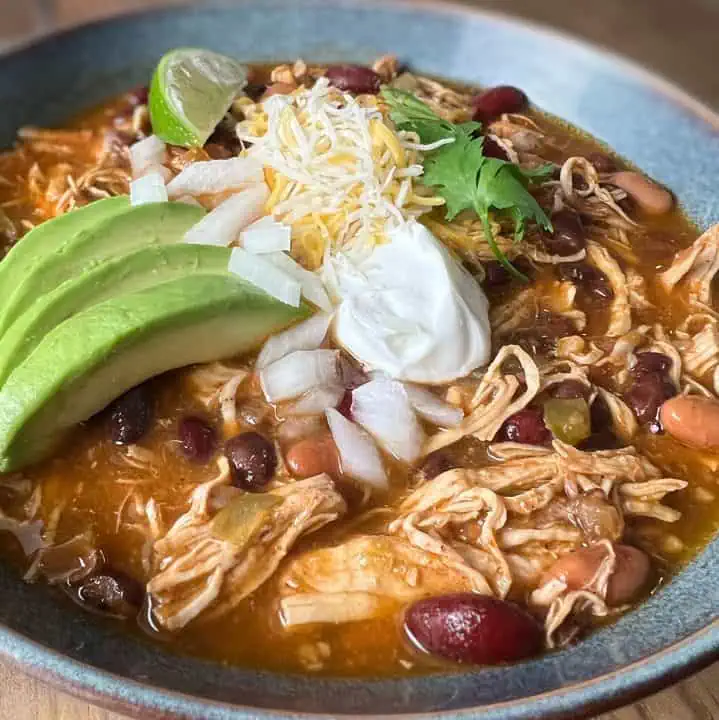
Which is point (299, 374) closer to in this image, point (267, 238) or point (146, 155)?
point (267, 238)

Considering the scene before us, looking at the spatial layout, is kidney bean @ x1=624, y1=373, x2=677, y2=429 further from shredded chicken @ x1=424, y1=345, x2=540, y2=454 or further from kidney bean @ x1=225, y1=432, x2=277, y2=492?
kidney bean @ x1=225, y1=432, x2=277, y2=492

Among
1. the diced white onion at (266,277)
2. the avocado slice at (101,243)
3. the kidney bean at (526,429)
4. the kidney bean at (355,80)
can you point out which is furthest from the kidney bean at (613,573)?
the kidney bean at (355,80)

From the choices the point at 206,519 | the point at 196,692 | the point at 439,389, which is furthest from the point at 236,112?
the point at 196,692

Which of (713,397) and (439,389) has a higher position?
(713,397)

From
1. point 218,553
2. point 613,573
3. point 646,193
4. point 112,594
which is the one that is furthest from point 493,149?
point 112,594

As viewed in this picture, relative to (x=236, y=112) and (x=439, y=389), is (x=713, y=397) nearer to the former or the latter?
(x=439, y=389)

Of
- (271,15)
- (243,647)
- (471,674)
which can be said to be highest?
(271,15)

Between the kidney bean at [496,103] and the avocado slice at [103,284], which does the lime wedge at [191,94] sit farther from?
the kidney bean at [496,103]
